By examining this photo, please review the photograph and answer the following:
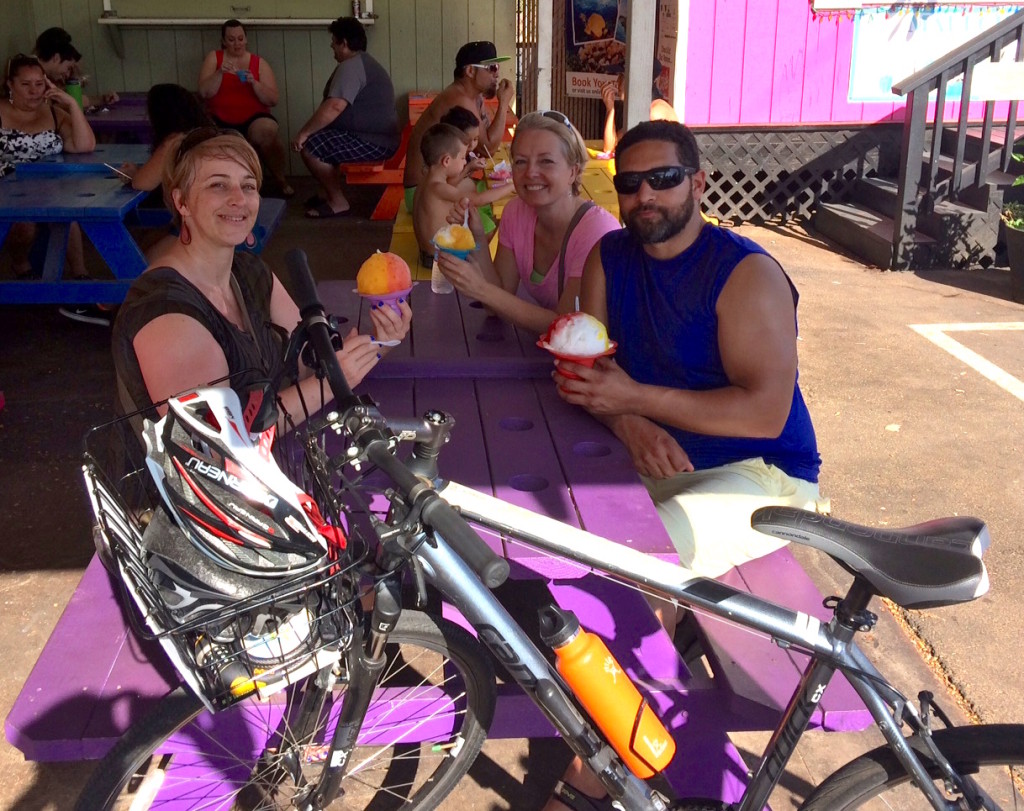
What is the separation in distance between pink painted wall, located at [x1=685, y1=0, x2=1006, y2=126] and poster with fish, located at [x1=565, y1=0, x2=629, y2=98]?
807mm

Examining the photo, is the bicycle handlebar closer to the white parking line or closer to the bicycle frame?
the bicycle frame

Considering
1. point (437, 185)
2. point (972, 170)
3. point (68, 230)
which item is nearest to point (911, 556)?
point (437, 185)

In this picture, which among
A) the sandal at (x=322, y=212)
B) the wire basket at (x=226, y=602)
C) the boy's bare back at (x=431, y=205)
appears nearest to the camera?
the wire basket at (x=226, y=602)

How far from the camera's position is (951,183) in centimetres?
796

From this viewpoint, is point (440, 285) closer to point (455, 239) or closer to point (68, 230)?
point (455, 239)

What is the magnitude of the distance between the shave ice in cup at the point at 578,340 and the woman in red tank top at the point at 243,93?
7727 mm

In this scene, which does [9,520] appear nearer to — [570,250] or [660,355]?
[570,250]

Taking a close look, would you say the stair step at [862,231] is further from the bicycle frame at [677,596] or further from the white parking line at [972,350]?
the bicycle frame at [677,596]

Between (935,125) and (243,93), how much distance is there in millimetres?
6196

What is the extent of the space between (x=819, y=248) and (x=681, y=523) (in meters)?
6.43

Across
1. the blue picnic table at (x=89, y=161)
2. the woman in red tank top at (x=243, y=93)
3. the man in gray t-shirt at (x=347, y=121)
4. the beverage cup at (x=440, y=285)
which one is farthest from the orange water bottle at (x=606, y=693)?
the woman in red tank top at (x=243, y=93)

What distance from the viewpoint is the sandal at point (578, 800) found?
7.55 ft

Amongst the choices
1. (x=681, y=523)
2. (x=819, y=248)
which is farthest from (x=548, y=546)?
(x=819, y=248)

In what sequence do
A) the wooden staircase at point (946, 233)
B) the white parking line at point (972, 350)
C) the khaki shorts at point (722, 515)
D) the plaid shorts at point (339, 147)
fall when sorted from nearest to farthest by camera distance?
the khaki shorts at point (722, 515)
the white parking line at point (972, 350)
the wooden staircase at point (946, 233)
the plaid shorts at point (339, 147)
